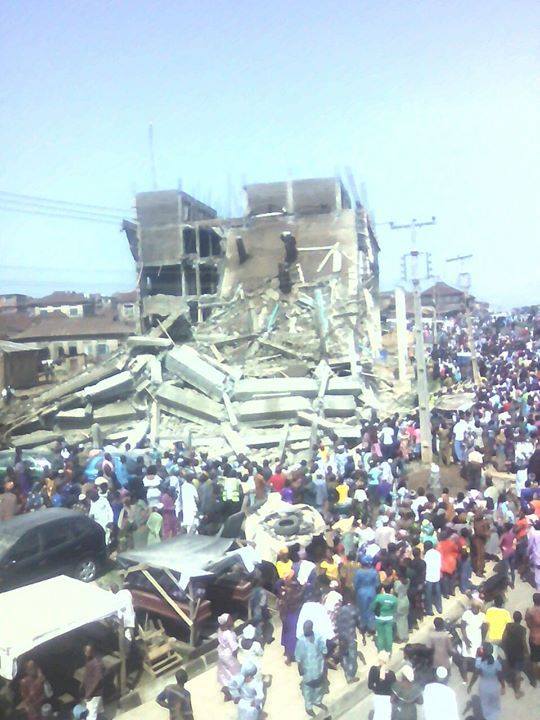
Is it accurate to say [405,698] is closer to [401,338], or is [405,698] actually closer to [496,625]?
[496,625]

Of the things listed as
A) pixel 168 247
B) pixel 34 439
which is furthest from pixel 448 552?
pixel 168 247

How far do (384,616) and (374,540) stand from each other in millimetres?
1926

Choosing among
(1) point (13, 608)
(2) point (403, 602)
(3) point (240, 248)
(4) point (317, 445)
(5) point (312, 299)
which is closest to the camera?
(1) point (13, 608)

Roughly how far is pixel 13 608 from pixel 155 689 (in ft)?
7.28

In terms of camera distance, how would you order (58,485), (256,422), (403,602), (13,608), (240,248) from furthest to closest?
(240,248)
(256,422)
(58,485)
(403,602)
(13,608)

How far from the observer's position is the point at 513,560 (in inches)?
442

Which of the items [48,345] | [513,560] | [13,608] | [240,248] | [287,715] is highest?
[240,248]

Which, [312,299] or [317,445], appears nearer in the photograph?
[317,445]

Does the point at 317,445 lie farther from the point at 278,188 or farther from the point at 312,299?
the point at 278,188

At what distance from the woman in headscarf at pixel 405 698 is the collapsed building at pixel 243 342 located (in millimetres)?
12676

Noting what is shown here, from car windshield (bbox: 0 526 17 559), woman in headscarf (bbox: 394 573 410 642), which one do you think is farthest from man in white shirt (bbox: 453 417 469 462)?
car windshield (bbox: 0 526 17 559)

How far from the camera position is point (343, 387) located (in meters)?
22.3

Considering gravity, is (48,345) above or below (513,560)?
above

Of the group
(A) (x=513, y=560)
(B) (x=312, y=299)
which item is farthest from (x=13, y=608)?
(B) (x=312, y=299)
